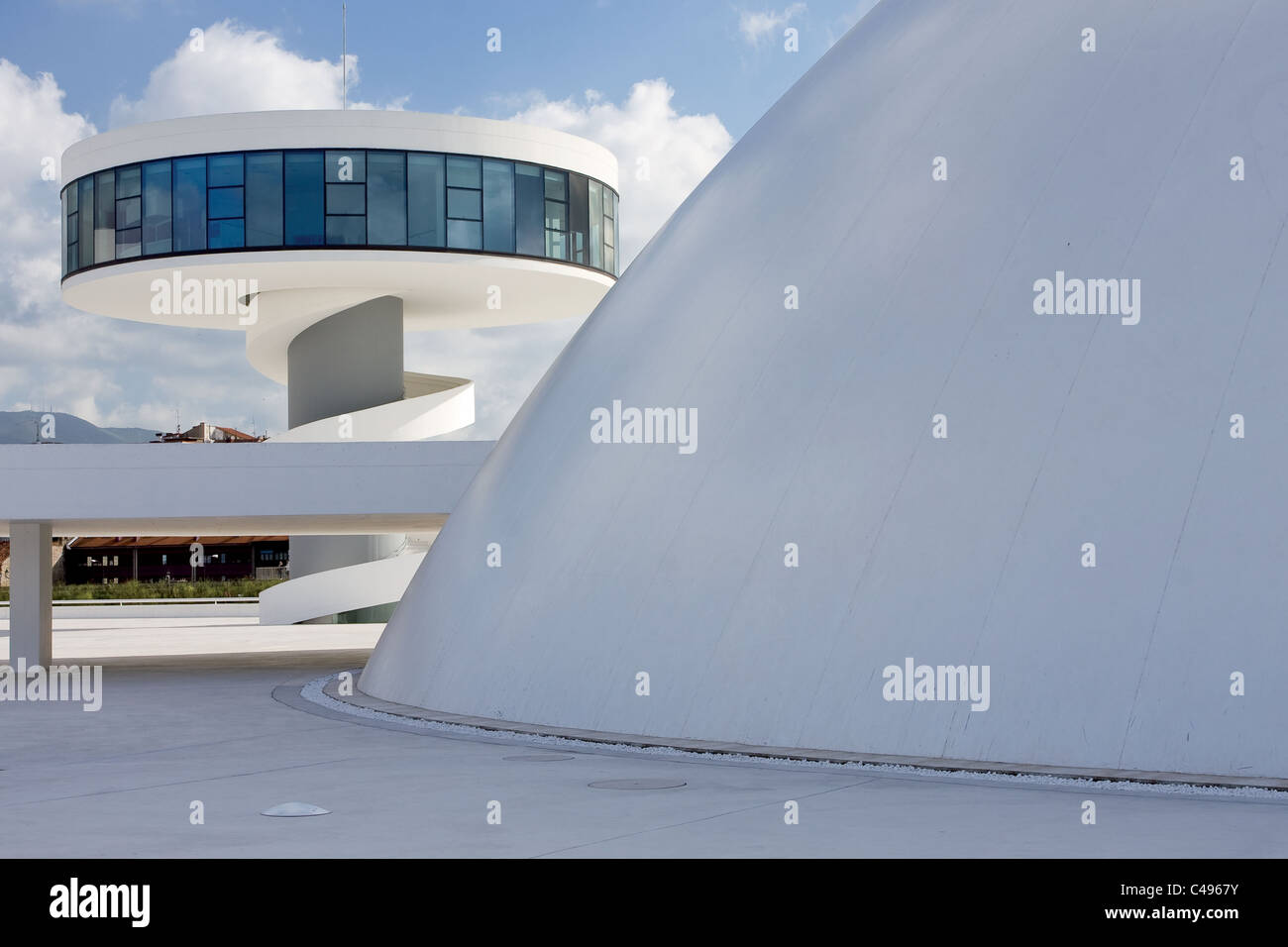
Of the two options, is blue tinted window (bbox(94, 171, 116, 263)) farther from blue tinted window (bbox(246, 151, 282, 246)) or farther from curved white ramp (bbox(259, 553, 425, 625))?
curved white ramp (bbox(259, 553, 425, 625))

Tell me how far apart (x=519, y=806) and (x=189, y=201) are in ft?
111

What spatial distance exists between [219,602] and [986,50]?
2167 inches

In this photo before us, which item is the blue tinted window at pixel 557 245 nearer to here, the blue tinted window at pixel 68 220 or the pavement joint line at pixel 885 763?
the blue tinted window at pixel 68 220

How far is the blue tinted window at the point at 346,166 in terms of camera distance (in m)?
40.4

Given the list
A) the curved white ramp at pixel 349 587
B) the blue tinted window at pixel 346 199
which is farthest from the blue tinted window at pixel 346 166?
the curved white ramp at pixel 349 587

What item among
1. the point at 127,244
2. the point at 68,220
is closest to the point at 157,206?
the point at 127,244

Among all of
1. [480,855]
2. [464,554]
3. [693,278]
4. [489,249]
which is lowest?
[480,855]

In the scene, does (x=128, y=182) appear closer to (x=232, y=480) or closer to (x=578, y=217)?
(x=578, y=217)

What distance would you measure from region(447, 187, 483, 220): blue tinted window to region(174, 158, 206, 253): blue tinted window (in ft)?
22.5

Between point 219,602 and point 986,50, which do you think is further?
point 219,602

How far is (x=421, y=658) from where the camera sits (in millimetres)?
18656

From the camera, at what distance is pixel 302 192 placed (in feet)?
132
